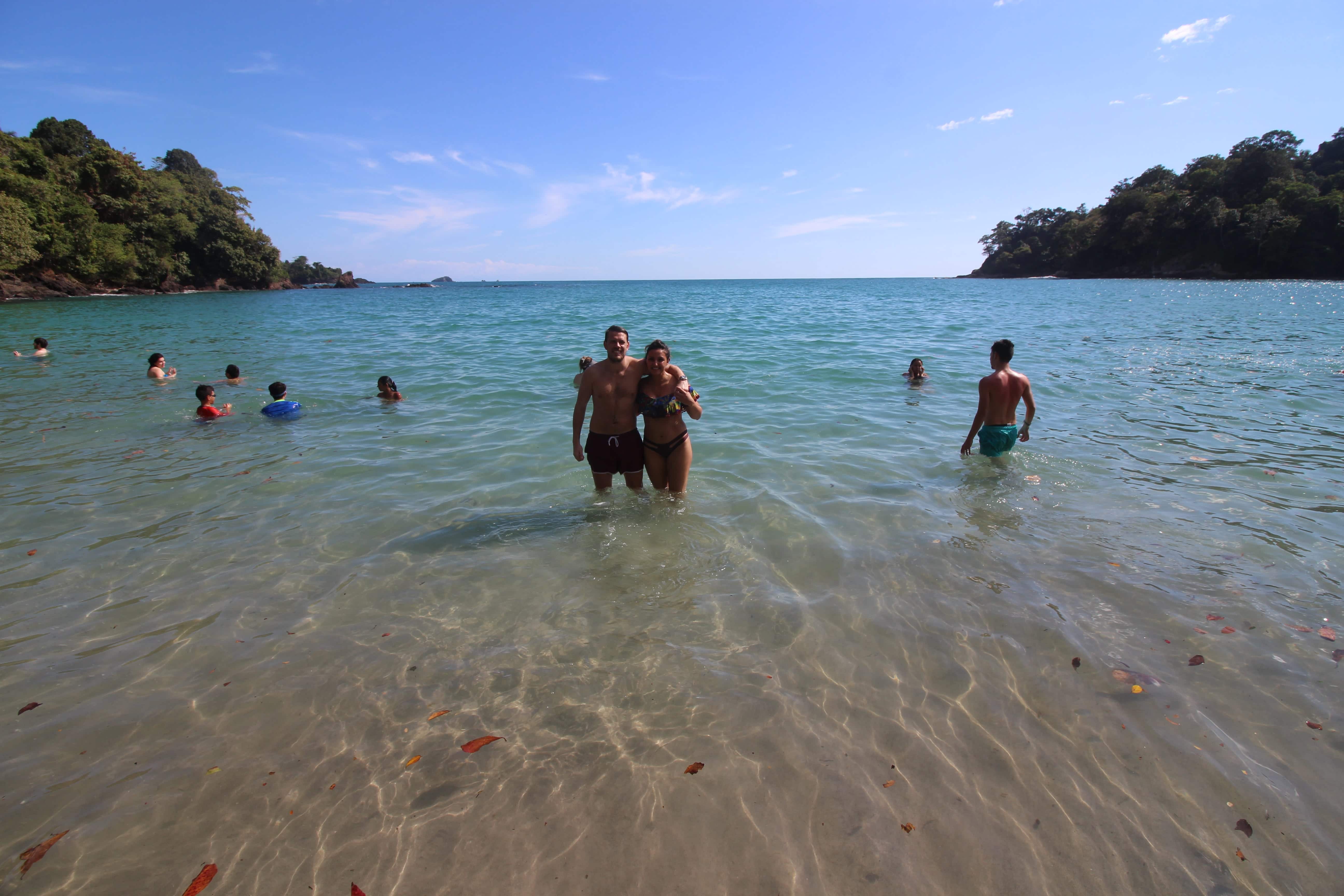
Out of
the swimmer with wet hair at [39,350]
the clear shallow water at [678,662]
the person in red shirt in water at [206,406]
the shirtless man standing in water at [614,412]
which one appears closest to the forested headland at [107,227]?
the swimmer with wet hair at [39,350]

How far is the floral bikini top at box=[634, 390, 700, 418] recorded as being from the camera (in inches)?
204

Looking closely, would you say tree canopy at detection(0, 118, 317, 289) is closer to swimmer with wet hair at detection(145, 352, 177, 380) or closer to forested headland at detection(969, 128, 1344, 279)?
swimmer with wet hair at detection(145, 352, 177, 380)

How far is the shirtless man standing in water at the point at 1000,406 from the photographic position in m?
6.56

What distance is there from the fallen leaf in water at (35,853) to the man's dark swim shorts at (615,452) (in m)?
3.89

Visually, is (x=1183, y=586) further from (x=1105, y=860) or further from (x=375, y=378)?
(x=375, y=378)

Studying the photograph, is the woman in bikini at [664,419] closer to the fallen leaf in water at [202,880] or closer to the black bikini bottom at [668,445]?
the black bikini bottom at [668,445]

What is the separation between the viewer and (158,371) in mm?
12297

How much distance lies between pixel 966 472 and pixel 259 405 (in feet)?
39.4

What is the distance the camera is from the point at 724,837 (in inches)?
93.4

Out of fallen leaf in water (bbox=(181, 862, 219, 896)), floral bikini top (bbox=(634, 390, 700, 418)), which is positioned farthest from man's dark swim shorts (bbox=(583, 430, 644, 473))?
fallen leaf in water (bbox=(181, 862, 219, 896))

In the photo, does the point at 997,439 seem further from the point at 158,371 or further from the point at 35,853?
the point at 158,371

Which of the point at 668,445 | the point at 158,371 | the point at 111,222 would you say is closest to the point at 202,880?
the point at 668,445

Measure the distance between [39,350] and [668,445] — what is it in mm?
19592

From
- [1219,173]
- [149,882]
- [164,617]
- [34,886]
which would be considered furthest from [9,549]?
[1219,173]
